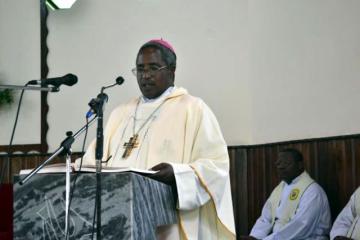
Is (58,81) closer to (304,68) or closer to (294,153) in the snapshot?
(294,153)

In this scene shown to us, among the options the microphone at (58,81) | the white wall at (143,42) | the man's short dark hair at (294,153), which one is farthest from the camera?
the white wall at (143,42)

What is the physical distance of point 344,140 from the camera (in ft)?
26.3

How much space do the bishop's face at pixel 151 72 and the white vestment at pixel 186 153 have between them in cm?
13

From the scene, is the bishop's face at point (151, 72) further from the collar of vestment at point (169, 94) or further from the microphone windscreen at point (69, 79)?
the microphone windscreen at point (69, 79)

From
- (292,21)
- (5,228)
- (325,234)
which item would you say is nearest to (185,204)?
(5,228)

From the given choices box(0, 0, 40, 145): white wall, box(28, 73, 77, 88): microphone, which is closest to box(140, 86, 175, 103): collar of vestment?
box(28, 73, 77, 88): microphone

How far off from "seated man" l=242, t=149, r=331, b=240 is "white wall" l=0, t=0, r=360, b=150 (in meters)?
0.50

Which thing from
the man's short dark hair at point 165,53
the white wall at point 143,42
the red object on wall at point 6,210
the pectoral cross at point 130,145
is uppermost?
the white wall at point 143,42

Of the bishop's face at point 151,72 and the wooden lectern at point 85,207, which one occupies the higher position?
the bishop's face at point 151,72

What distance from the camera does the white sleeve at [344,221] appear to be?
7.34 meters

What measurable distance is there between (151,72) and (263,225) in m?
4.25

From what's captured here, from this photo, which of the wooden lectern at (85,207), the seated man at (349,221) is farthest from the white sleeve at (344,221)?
the wooden lectern at (85,207)

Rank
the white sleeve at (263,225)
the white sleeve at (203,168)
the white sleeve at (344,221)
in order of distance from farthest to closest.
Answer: the white sleeve at (263,225) → the white sleeve at (344,221) → the white sleeve at (203,168)

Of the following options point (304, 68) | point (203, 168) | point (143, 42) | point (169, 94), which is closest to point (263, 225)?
point (304, 68)
